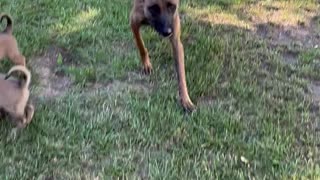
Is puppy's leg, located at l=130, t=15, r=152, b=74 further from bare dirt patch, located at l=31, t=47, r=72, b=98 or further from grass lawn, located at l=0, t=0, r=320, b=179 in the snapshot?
bare dirt patch, located at l=31, t=47, r=72, b=98

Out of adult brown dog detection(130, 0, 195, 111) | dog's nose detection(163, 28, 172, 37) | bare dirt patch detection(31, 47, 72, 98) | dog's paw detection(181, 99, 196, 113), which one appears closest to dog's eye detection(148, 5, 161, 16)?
adult brown dog detection(130, 0, 195, 111)

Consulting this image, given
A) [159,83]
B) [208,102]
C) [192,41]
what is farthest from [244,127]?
[192,41]

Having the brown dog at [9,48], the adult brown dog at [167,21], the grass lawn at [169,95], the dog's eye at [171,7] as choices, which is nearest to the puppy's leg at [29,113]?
the grass lawn at [169,95]

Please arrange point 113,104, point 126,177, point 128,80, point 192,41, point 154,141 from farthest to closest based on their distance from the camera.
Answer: point 192,41 < point 128,80 < point 113,104 < point 154,141 < point 126,177

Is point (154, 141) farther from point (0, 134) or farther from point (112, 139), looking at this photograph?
point (0, 134)

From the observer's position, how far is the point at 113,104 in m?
5.20

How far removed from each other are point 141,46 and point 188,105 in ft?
2.39

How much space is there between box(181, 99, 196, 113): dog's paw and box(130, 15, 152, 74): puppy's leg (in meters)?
0.60

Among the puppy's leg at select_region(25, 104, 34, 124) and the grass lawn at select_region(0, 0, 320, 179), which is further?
the puppy's leg at select_region(25, 104, 34, 124)

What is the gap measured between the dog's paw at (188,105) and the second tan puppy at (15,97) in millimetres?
1160

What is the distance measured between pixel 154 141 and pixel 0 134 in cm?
106

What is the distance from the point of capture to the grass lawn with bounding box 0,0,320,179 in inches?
180

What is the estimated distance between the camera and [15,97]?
4.67 metres

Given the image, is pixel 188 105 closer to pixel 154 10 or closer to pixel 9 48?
pixel 154 10
